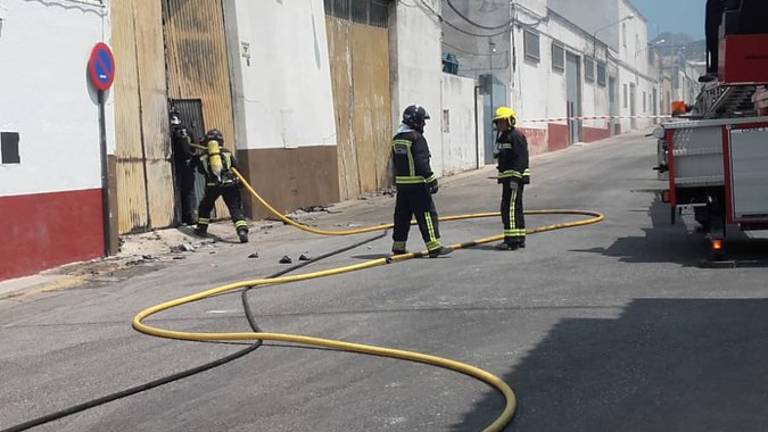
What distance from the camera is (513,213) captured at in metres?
11.7

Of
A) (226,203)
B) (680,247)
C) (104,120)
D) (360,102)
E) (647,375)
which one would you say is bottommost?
(647,375)

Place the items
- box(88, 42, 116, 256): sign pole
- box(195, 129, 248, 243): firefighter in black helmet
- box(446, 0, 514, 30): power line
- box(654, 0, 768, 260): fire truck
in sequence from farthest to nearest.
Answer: box(446, 0, 514, 30): power line
box(195, 129, 248, 243): firefighter in black helmet
box(88, 42, 116, 256): sign pole
box(654, 0, 768, 260): fire truck

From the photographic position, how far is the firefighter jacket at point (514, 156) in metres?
11.8

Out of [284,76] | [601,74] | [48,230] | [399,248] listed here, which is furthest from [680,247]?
[601,74]

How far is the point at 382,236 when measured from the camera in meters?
14.1

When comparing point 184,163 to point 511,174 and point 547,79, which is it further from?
point 547,79

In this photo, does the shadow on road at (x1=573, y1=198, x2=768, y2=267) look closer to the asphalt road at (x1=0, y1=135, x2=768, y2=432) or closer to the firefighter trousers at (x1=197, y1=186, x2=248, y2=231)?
the asphalt road at (x1=0, y1=135, x2=768, y2=432)

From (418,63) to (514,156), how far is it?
14.8 meters

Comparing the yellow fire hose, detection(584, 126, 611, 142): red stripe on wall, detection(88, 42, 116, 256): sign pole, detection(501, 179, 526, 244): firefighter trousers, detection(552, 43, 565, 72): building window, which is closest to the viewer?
the yellow fire hose

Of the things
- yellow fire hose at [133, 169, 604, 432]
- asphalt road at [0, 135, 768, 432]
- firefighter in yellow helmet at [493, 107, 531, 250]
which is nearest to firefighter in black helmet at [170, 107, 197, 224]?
asphalt road at [0, 135, 768, 432]

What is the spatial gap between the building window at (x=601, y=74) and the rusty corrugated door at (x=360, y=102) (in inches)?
1463

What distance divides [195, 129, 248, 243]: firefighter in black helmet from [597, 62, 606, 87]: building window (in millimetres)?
47350

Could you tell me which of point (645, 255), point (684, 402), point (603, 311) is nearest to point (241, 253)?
point (645, 255)

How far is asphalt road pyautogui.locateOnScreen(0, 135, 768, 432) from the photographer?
523 centimetres
